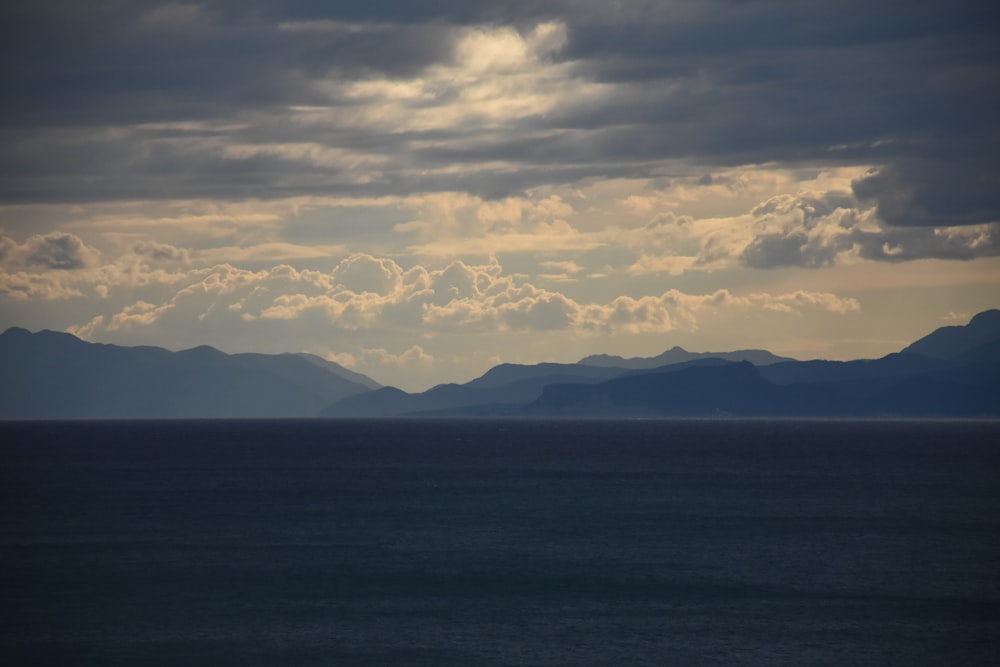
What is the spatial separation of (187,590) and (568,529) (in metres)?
39.5

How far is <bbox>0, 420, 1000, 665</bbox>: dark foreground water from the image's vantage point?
195 feet

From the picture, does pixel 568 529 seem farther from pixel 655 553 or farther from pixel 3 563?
pixel 3 563

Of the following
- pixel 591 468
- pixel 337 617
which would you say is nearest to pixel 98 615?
pixel 337 617

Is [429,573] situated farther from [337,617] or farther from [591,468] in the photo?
[591,468]

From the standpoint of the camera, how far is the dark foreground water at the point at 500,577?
2344 inches

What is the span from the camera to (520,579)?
77625mm

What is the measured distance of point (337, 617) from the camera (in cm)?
6606

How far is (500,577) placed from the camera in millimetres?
78250

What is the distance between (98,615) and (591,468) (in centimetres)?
12814

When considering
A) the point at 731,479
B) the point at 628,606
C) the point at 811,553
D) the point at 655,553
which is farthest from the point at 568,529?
the point at 731,479

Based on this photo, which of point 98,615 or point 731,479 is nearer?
point 98,615

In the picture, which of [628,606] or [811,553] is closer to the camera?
[628,606]

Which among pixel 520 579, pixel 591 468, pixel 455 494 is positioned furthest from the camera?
pixel 591 468

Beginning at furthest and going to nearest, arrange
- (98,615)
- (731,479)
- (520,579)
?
(731,479)
(520,579)
(98,615)
